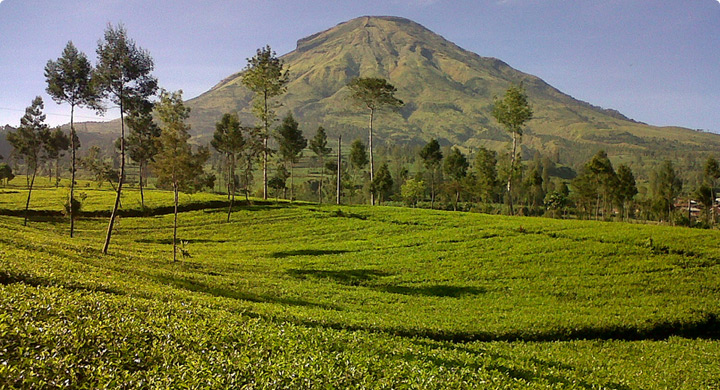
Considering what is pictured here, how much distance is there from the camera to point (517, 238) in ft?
106

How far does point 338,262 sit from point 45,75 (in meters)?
31.2

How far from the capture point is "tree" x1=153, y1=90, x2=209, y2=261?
28.5m

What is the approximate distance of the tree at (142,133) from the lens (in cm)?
2899

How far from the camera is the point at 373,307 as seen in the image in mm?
18719

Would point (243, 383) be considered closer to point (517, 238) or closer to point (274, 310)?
point (274, 310)

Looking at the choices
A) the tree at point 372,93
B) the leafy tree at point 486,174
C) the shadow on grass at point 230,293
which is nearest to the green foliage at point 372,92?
the tree at point 372,93

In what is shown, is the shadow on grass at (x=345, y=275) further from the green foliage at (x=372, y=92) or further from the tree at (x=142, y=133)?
the green foliage at (x=372, y=92)

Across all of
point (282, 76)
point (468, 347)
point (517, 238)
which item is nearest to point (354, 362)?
point (468, 347)

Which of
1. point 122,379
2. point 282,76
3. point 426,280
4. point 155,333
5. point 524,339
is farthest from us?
point 282,76

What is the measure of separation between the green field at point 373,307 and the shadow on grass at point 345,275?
193mm

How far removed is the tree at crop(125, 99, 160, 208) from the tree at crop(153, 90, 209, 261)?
912mm

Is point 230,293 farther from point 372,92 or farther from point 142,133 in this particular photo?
point 372,92

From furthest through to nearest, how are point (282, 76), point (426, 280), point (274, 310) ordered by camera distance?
point (282, 76) < point (426, 280) < point (274, 310)

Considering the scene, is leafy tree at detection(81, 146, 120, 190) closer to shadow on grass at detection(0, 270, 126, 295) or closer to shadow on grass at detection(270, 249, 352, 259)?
shadow on grass at detection(270, 249, 352, 259)
